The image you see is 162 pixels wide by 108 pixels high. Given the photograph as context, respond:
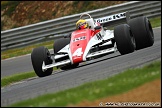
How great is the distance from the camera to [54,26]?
23.1m

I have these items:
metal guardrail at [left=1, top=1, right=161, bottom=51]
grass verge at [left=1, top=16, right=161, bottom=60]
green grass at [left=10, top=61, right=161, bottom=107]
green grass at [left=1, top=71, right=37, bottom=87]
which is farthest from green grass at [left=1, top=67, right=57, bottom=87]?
metal guardrail at [left=1, top=1, right=161, bottom=51]

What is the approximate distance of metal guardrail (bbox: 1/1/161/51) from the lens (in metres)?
23.0

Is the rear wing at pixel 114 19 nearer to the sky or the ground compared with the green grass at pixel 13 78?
nearer to the sky

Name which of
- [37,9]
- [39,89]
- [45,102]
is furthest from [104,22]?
[37,9]

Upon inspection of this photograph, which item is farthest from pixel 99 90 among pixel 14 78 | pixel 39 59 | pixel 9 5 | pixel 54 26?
pixel 9 5

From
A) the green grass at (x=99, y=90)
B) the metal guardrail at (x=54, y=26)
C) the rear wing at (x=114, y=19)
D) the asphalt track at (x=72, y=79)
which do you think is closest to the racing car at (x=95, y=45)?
the asphalt track at (x=72, y=79)

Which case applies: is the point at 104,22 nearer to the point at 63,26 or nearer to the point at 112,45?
the point at 112,45

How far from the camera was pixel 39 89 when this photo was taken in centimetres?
1088

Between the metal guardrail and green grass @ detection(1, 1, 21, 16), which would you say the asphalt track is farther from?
green grass @ detection(1, 1, 21, 16)

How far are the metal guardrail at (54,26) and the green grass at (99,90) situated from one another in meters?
13.8

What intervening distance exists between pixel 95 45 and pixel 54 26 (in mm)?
9129

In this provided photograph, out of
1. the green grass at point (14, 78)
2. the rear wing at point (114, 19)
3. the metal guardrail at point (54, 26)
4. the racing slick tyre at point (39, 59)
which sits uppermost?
the rear wing at point (114, 19)

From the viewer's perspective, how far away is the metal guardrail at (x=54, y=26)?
2298cm

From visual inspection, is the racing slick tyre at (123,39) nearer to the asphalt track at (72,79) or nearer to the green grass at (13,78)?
the asphalt track at (72,79)
